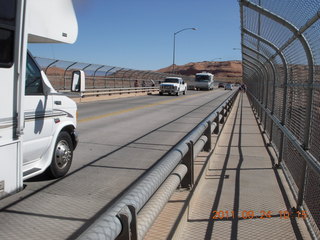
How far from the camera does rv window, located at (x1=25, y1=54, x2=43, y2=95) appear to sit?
489 cm

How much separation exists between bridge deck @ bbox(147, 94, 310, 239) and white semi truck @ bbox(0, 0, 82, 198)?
5.73 feet

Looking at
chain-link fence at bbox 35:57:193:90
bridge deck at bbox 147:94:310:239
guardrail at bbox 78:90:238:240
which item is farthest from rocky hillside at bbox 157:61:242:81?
guardrail at bbox 78:90:238:240

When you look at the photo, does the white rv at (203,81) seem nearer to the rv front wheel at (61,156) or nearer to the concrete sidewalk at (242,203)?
the concrete sidewalk at (242,203)

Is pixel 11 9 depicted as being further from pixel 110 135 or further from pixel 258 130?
pixel 258 130

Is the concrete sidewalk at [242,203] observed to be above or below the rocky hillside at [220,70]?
below

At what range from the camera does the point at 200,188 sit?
17.7 ft

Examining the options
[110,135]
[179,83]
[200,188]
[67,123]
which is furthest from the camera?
[179,83]

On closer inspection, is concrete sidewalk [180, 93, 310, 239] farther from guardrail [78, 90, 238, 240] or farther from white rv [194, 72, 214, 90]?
white rv [194, 72, 214, 90]

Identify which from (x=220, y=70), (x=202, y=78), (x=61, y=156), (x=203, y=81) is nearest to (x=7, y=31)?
(x=61, y=156)

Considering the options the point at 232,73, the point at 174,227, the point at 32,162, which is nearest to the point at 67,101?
the point at 32,162

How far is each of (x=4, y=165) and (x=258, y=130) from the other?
31.1ft

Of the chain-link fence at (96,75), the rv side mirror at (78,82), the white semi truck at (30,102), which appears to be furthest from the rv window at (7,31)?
the chain-link fence at (96,75)

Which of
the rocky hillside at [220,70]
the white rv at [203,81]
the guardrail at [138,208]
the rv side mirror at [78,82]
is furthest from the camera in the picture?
the rocky hillside at [220,70]

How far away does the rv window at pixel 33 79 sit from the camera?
4891 mm
